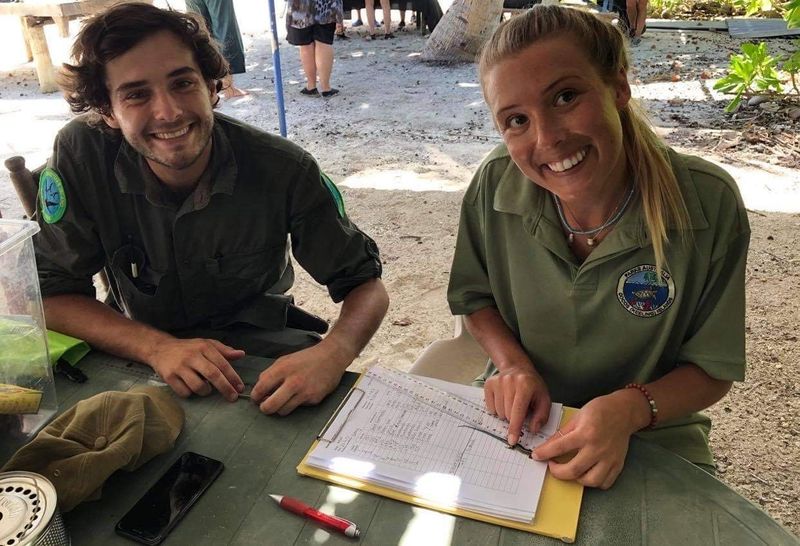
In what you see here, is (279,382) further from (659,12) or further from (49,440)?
(659,12)

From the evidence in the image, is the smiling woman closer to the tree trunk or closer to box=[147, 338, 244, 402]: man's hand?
box=[147, 338, 244, 402]: man's hand

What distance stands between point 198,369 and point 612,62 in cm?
106

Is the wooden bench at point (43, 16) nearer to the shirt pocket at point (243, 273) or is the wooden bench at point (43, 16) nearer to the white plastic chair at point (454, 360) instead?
the shirt pocket at point (243, 273)

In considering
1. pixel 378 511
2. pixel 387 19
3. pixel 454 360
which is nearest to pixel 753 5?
pixel 387 19

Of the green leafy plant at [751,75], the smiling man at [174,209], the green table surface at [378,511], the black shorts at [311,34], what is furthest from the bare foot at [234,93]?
the green table surface at [378,511]

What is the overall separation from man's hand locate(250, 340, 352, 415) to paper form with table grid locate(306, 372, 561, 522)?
0.22ft

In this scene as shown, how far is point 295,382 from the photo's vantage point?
1.34 m

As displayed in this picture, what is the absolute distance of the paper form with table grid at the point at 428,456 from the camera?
1097 millimetres

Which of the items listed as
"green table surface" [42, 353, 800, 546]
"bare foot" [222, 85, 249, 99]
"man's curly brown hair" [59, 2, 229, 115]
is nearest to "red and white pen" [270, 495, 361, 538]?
"green table surface" [42, 353, 800, 546]

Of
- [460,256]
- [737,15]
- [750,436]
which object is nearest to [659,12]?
[737,15]

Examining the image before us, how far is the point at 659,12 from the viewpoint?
9352 millimetres

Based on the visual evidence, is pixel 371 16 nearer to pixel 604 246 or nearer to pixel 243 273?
pixel 243 273

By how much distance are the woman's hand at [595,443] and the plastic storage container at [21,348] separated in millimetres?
913

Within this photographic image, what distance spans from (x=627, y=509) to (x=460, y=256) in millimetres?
742
